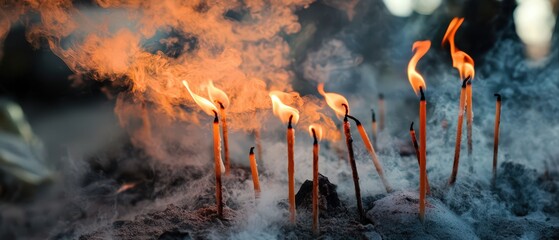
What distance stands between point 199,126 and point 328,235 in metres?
2.36

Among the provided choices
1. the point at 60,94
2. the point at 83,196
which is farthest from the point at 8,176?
the point at 60,94

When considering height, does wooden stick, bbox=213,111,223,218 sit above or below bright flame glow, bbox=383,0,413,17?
below

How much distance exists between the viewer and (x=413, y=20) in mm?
8062

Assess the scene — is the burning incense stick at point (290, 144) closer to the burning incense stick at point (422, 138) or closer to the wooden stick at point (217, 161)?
the wooden stick at point (217, 161)

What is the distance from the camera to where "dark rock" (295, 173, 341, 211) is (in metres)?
3.10

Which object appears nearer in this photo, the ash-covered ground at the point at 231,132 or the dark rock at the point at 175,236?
the dark rock at the point at 175,236

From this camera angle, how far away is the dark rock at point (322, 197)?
3102mm

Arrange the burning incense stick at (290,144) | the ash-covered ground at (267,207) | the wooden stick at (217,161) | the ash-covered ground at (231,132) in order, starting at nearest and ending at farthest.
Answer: the burning incense stick at (290,144), the wooden stick at (217,161), the ash-covered ground at (267,207), the ash-covered ground at (231,132)

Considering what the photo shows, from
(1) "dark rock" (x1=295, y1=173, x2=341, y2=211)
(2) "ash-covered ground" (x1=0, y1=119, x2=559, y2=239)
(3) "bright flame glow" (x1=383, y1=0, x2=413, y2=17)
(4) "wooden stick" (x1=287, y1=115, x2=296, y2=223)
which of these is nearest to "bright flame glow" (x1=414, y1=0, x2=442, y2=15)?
(3) "bright flame glow" (x1=383, y1=0, x2=413, y2=17)

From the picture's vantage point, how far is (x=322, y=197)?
312 cm

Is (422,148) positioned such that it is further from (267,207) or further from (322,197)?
(267,207)

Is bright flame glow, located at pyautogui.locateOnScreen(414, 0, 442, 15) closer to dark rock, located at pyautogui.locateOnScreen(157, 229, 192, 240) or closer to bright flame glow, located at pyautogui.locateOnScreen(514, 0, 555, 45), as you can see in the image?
bright flame glow, located at pyautogui.locateOnScreen(514, 0, 555, 45)

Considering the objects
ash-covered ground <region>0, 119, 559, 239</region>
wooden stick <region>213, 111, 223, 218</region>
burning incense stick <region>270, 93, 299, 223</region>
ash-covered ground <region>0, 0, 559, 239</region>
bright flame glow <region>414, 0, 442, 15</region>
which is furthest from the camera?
bright flame glow <region>414, 0, 442, 15</region>

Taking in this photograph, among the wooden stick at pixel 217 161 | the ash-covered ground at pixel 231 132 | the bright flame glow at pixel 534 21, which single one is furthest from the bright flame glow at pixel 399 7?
the wooden stick at pixel 217 161
